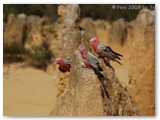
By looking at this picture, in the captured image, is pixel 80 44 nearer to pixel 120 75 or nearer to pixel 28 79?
pixel 120 75

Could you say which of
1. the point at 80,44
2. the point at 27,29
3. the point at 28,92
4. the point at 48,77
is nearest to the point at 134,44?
the point at 80,44

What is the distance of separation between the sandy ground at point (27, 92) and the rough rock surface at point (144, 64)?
0.91 m

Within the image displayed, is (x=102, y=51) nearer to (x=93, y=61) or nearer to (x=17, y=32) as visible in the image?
(x=93, y=61)

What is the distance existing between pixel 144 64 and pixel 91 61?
911mm

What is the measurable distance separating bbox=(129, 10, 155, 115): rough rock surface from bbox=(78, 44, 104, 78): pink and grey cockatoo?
2.60 ft

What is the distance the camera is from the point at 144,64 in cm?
462

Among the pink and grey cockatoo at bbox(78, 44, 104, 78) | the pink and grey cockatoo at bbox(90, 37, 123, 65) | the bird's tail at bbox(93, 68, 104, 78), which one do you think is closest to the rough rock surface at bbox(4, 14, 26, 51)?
the pink and grey cockatoo at bbox(90, 37, 123, 65)

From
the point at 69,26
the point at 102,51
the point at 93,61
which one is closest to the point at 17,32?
the point at 69,26

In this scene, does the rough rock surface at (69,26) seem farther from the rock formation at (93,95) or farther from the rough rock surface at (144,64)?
the rough rock surface at (144,64)

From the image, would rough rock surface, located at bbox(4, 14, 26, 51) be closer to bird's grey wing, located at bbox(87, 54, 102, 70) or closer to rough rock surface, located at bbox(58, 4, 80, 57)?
rough rock surface, located at bbox(58, 4, 80, 57)

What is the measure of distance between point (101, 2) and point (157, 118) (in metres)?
1.10

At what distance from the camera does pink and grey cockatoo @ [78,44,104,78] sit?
149 inches

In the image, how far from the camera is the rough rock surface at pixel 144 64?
15.0 ft

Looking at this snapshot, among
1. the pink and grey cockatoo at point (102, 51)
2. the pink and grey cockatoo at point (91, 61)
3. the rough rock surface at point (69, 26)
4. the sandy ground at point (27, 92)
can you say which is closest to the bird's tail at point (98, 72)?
the pink and grey cockatoo at point (91, 61)
